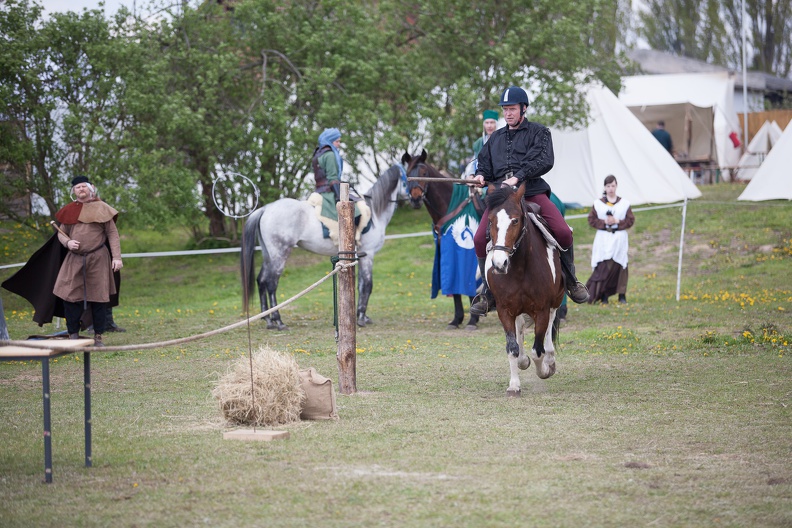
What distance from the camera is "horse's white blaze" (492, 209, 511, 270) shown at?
7.28m

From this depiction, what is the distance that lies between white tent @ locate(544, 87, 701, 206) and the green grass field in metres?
9.33

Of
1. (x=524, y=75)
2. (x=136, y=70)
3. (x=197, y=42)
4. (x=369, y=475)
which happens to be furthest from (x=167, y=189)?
(x=369, y=475)

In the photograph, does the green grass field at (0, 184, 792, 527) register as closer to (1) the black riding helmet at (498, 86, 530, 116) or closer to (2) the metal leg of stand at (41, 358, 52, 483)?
(2) the metal leg of stand at (41, 358, 52, 483)

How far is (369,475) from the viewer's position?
519 centimetres

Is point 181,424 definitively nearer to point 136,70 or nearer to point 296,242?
point 296,242

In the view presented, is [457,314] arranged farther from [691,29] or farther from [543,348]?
[691,29]

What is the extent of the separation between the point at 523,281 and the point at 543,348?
2.18 ft

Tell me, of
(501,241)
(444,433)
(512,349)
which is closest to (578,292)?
(512,349)

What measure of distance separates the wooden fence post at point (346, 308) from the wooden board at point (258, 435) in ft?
5.67

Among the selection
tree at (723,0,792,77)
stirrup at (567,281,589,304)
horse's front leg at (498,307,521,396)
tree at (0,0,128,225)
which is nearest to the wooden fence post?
horse's front leg at (498,307,521,396)

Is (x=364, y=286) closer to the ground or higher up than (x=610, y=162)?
closer to the ground

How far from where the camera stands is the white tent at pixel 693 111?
29750mm

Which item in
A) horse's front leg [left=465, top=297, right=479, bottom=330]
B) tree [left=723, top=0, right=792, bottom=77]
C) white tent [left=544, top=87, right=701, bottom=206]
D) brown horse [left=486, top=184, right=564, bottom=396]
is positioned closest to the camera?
brown horse [left=486, top=184, right=564, bottom=396]

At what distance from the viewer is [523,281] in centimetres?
794
